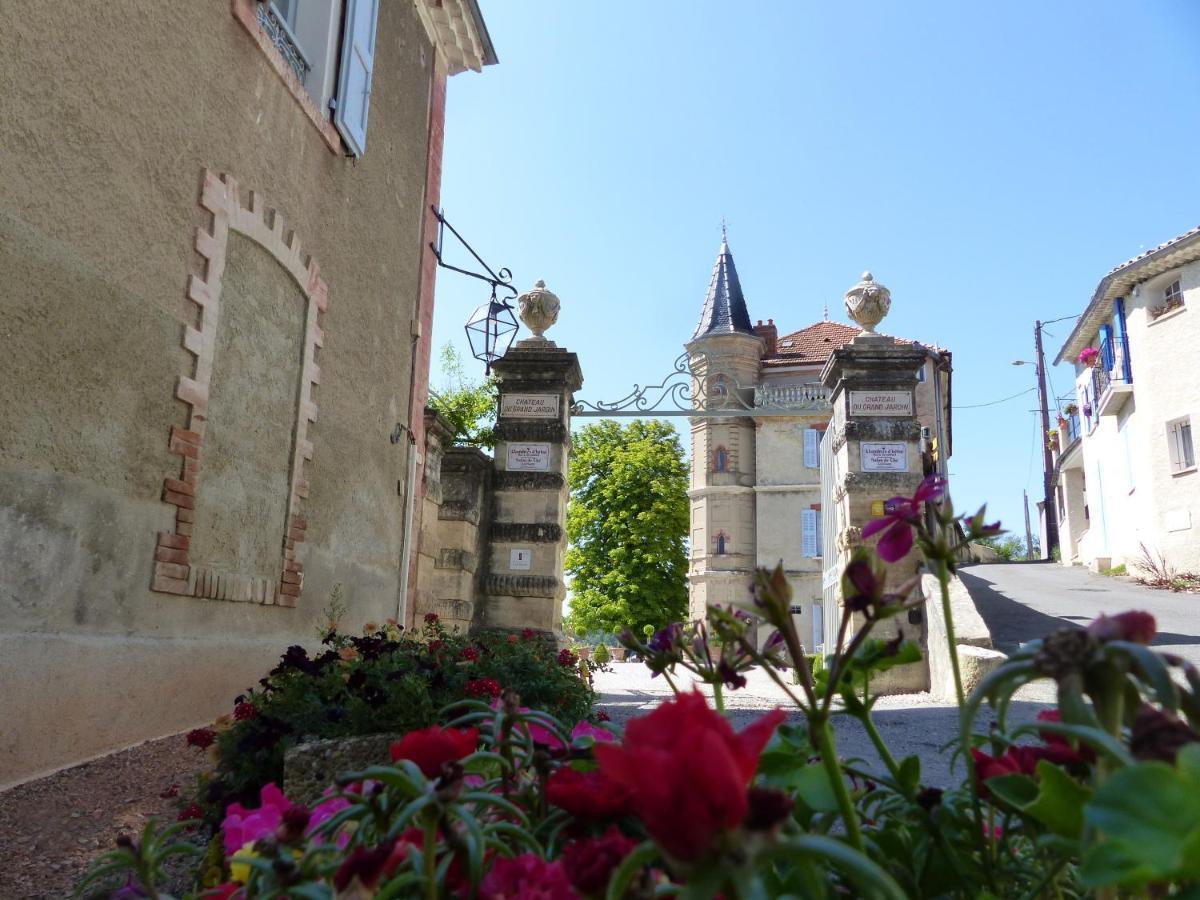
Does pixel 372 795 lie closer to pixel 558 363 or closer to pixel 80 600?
pixel 80 600

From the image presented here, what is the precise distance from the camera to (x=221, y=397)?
548 cm

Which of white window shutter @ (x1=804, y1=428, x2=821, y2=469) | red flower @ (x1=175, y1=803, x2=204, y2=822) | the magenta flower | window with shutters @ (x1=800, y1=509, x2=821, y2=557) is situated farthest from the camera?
white window shutter @ (x1=804, y1=428, x2=821, y2=469)

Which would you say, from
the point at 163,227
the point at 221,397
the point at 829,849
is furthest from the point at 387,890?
the point at 221,397

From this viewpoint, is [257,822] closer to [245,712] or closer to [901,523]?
[901,523]

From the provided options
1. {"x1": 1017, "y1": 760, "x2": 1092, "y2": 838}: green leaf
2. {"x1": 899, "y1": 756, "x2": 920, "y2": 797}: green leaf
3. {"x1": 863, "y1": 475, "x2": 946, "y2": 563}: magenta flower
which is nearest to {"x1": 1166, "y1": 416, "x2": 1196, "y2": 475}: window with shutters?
{"x1": 863, "y1": 475, "x2": 946, "y2": 563}: magenta flower

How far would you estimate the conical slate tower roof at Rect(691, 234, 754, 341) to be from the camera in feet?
103

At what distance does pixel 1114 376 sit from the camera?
22344 mm

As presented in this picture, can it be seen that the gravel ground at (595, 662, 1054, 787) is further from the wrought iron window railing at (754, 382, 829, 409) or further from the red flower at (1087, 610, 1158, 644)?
the wrought iron window railing at (754, 382, 829, 409)

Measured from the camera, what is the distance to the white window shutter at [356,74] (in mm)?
6941

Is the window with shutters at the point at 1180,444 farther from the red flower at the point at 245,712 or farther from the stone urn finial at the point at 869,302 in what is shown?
the red flower at the point at 245,712

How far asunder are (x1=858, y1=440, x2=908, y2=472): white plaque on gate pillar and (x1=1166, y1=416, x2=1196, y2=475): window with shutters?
1368cm

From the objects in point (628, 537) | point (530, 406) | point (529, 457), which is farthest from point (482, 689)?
point (628, 537)

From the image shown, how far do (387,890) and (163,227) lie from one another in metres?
5.01

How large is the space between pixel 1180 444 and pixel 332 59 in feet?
A: 65.6
